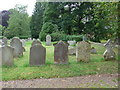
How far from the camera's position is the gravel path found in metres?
3.81

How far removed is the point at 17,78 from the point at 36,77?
65cm

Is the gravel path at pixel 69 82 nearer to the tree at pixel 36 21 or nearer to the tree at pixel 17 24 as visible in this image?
the tree at pixel 17 24

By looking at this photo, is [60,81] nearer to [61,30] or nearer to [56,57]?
[56,57]

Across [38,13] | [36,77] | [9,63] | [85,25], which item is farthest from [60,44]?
[38,13]

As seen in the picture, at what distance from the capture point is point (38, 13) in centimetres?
3481

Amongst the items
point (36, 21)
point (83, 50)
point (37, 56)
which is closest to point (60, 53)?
point (37, 56)

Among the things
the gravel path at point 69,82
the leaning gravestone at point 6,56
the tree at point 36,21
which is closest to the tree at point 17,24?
the tree at point 36,21

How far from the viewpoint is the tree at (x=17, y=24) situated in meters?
25.7

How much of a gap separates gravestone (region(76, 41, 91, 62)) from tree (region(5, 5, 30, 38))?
21.8 metres

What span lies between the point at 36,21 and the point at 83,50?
2968cm

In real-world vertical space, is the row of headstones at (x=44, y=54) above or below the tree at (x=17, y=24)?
below

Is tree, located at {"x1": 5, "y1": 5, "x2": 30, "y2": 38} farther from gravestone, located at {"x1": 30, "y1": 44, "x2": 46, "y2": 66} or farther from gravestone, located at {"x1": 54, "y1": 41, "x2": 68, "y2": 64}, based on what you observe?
gravestone, located at {"x1": 54, "y1": 41, "x2": 68, "y2": 64}

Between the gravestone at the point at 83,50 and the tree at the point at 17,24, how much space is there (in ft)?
71.5

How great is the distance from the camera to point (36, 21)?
1356 inches
